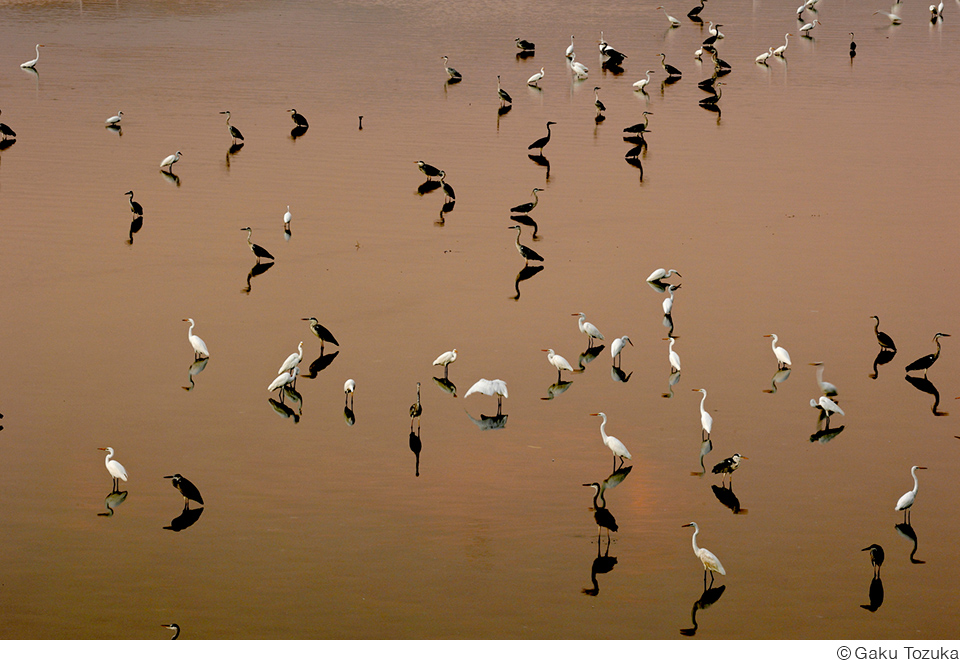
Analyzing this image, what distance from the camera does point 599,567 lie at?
1459 cm

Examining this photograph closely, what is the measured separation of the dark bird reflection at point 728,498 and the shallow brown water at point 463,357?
0.10 meters

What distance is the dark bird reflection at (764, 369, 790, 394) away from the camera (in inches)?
775

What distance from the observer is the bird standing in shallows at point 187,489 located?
1548 centimetres

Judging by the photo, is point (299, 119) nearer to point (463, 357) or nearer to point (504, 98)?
point (504, 98)

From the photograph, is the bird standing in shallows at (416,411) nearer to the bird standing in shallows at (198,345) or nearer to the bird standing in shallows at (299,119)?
the bird standing in shallows at (198,345)

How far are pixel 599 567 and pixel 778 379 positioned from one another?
6.73 metres

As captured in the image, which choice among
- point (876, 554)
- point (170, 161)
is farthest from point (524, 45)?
point (876, 554)

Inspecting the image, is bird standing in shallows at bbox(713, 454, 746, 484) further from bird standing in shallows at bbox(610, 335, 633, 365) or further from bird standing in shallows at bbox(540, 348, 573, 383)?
bird standing in shallows at bbox(610, 335, 633, 365)

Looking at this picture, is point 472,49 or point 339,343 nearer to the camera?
point 339,343

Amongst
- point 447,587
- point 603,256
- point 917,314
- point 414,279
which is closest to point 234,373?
point 414,279

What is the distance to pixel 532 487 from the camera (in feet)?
53.9

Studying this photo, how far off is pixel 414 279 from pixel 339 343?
3693 millimetres

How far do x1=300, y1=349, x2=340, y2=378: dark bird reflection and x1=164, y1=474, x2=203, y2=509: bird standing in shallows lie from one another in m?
4.67

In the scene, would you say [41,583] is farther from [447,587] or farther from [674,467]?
[674,467]
